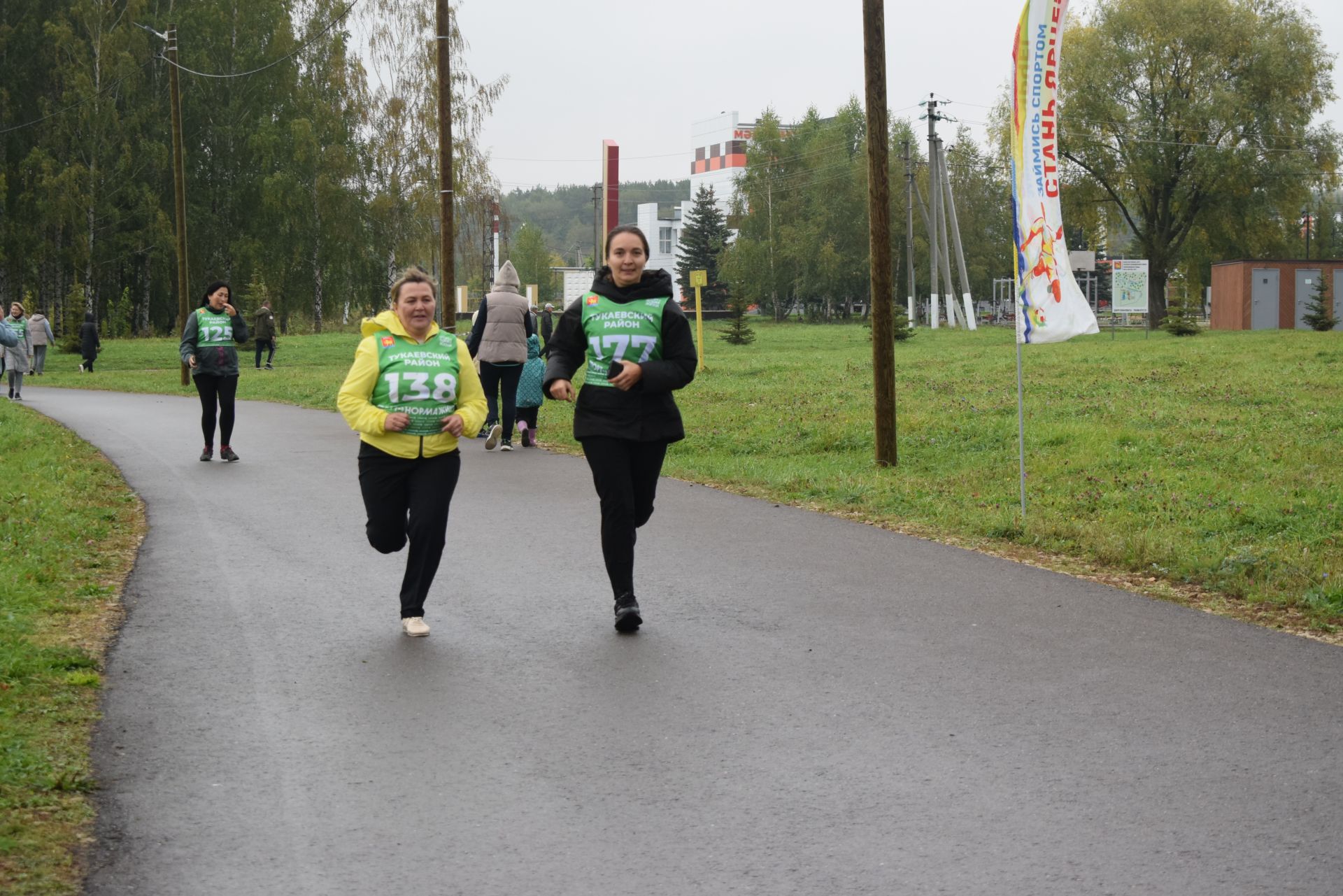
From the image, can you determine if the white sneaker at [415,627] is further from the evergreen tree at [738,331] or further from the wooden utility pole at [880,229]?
the evergreen tree at [738,331]

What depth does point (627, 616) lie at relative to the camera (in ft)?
22.1

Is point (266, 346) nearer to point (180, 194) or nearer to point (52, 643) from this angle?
point (180, 194)

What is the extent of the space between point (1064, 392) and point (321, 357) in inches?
1020

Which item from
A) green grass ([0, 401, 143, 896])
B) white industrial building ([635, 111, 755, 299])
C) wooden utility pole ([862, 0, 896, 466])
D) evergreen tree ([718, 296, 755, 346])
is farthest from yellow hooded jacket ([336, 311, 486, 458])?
white industrial building ([635, 111, 755, 299])

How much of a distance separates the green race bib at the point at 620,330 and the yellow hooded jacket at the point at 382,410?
58 cm

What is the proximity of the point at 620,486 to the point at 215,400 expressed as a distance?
8.65m

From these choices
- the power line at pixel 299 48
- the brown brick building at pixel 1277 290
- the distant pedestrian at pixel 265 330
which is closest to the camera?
the distant pedestrian at pixel 265 330

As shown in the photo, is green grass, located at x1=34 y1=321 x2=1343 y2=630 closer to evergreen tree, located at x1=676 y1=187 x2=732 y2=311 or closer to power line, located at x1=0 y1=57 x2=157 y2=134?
power line, located at x1=0 y1=57 x2=157 y2=134

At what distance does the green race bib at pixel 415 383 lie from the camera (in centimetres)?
676

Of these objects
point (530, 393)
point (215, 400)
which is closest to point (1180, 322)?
point (530, 393)

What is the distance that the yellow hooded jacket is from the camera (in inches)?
264

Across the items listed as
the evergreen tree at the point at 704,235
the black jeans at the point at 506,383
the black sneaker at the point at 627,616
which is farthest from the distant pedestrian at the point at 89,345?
the evergreen tree at the point at 704,235

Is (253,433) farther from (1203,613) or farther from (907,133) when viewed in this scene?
(907,133)

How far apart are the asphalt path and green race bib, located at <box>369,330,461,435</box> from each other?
1.03 meters
